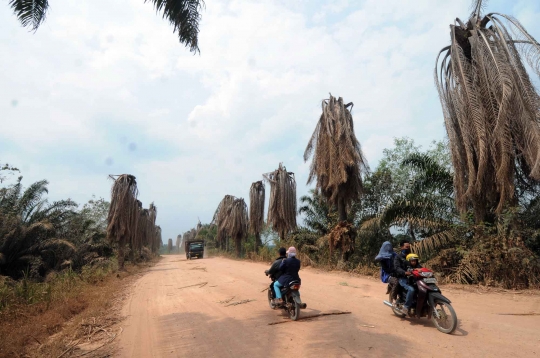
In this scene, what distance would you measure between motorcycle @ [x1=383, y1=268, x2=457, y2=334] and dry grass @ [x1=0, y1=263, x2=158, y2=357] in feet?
17.3

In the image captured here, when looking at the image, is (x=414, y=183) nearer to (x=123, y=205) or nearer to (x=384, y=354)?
(x=384, y=354)

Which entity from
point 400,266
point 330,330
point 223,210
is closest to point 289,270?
point 330,330

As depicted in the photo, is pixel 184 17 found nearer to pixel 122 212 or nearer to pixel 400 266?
pixel 400 266

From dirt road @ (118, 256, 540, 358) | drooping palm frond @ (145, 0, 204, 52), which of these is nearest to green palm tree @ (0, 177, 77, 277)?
dirt road @ (118, 256, 540, 358)

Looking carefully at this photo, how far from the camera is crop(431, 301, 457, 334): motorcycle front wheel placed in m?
5.61

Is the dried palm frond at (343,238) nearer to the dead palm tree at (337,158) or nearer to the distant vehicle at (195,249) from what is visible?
the dead palm tree at (337,158)

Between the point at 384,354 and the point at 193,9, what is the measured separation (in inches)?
292

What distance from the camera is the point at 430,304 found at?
6.05 meters

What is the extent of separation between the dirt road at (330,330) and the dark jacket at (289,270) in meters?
0.78

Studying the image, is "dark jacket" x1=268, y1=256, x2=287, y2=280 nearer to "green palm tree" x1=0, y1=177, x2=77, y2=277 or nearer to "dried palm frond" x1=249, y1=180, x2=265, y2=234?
"green palm tree" x1=0, y1=177, x2=77, y2=277

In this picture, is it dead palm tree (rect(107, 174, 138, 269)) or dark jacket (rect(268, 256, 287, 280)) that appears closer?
dark jacket (rect(268, 256, 287, 280))

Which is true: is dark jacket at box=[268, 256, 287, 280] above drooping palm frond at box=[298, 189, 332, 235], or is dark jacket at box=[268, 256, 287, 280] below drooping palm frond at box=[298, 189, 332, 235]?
below

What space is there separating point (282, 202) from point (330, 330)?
20.0m

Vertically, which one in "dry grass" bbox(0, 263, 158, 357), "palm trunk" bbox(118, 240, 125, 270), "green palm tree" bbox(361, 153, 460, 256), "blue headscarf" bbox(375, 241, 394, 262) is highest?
"green palm tree" bbox(361, 153, 460, 256)
